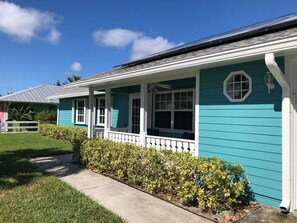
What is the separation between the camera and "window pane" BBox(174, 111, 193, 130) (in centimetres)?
845

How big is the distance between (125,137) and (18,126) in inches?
629

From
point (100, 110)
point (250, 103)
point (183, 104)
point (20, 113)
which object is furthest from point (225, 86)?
point (20, 113)

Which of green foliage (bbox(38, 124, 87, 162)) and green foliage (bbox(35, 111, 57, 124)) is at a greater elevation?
green foliage (bbox(35, 111, 57, 124))

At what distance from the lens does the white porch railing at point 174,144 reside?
19.5 feet

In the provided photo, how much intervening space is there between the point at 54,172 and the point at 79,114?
9941 millimetres

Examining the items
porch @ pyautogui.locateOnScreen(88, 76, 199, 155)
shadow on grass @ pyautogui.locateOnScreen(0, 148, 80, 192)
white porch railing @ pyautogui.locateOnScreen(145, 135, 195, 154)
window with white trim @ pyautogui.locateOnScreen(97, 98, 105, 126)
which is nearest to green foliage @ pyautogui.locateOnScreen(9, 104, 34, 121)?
window with white trim @ pyautogui.locateOnScreen(97, 98, 105, 126)

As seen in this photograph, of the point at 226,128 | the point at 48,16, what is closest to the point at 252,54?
the point at 226,128

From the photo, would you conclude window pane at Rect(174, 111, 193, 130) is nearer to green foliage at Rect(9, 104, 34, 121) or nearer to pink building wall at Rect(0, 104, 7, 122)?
green foliage at Rect(9, 104, 34, 121)

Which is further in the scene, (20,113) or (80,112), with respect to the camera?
(20,113)

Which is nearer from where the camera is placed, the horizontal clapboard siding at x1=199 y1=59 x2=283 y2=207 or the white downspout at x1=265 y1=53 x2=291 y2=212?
the white downspout at x1=265 y1=53 x2=291 y2=212

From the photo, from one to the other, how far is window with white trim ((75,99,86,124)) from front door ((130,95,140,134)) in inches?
223

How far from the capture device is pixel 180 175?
4844 mm

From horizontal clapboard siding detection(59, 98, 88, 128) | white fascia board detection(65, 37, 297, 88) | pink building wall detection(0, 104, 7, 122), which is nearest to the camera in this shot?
white fascia board detection(65, 37, 297, 88)

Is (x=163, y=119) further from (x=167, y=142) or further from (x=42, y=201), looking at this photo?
(x=42, y=201)
